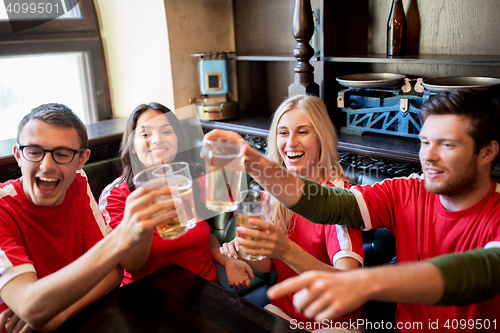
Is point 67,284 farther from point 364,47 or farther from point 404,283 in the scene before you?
point 364,47

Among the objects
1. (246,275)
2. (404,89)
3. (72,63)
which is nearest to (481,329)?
(246,275)

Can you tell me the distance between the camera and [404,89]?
2150 mm

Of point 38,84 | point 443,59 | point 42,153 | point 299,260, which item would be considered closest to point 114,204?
point 42,153

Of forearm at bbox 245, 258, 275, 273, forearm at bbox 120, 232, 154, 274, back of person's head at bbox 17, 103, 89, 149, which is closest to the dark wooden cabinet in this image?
forearm at bbox 245, 258, 275, 273

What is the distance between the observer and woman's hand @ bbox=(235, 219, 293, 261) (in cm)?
111

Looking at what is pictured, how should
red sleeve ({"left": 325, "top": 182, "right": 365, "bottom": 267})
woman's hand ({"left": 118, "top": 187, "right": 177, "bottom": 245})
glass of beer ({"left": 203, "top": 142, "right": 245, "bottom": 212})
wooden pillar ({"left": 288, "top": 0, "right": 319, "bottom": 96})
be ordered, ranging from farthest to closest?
wooden pillar ({"left": 288, "top": 0, "right": 319, "bottom": 96}), red sleeve ({"left": 325, "top": 182, "right": 365, "bottom": 267}), glass of beer ({"left": 203, "top": 142, "right": 245, "bottom": 212}), woman's hand ({"left": 118, "top": 187, "right": 177, "bottom": 245})

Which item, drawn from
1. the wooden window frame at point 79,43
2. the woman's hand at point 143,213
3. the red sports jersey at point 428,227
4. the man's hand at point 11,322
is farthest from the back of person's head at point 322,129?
the wooden window frame at point 79,43

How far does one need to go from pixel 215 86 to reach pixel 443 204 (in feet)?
6.44

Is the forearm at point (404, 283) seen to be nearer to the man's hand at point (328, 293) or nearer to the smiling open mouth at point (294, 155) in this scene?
the man's hand at point (328, 293)

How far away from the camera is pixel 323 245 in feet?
5.34

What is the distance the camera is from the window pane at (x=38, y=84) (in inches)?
112

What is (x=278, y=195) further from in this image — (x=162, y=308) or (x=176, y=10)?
(x=176, y=10)

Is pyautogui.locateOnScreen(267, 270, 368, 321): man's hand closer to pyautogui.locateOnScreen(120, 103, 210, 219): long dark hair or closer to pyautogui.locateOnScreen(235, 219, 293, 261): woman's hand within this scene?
pyautogui.locateOnScreen(235, 219, 293, 261): woman's hand

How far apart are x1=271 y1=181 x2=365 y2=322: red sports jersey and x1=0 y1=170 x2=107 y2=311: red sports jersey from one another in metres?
0.77
